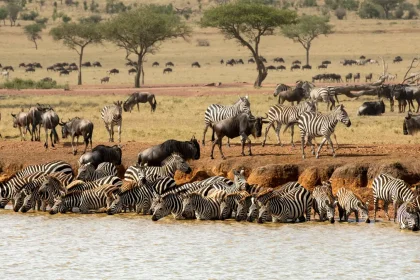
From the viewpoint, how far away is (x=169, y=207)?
19.0 metres

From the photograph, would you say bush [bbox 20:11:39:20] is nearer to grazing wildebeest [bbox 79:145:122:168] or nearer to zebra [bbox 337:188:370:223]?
grazing wildebeest [bbox 79:145:122:168]

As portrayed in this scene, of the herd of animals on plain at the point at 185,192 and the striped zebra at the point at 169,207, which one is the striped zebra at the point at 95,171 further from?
the striped zebra at the point at 169,207

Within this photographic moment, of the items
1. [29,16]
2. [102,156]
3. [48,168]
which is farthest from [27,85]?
[29,16]

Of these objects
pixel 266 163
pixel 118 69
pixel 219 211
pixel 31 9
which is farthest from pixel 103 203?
pixel 31 9

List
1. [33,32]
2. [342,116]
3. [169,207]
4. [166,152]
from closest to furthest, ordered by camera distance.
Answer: [169,207] < [166,152] < [342,116] < [33,32]

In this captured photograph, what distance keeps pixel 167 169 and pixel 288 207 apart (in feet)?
13.1

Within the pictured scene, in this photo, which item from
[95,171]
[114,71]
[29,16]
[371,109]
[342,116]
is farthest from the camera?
[29,16]

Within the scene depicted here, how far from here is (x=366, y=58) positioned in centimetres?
9706

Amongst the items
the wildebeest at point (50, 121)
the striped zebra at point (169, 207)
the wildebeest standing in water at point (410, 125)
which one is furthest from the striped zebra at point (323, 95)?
the striped zebra at point (169, 207)

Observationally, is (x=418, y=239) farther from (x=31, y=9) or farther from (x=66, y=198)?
(x=31, y=9)

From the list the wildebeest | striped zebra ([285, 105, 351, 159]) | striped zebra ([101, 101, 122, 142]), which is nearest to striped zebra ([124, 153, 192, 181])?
striped zebra ([285, 105, 351, 159])

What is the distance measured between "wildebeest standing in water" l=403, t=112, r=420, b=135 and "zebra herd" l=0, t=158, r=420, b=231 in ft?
33.1

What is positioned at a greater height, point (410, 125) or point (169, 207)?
point (410, 125)

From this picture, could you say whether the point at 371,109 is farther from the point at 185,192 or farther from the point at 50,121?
the point at 185,192
